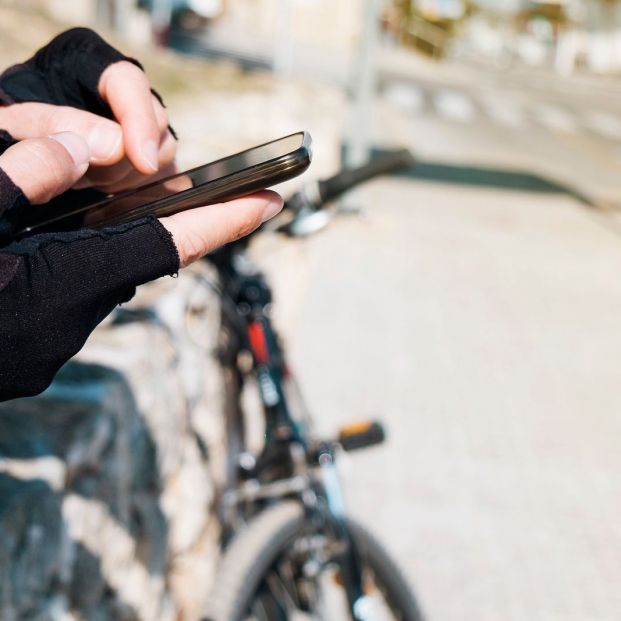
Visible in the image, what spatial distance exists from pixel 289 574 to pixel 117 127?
68.3 inches

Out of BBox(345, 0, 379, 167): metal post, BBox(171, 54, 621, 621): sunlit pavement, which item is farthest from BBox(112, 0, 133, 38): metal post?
BBox(345, 0, 379, 167): metal post

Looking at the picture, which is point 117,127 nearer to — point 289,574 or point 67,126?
point 67,126

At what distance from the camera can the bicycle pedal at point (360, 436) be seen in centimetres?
272

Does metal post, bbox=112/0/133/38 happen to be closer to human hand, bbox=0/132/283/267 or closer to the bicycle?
the bicycle

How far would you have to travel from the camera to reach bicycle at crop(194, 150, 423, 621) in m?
2.51

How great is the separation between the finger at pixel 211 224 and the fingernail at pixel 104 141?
19 cm

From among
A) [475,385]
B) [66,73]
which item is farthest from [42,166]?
[475,385]

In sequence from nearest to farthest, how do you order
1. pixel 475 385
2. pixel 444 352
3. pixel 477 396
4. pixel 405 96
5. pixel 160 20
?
pixel 477 396
pixel 475 385
pixel 444 352
pixel 405 96
pixel 160 20

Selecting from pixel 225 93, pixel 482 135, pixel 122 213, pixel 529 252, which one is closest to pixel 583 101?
pixel 482 135

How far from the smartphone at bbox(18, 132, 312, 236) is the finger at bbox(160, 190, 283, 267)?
13 millimetres

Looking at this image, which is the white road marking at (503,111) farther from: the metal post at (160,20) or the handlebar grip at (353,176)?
the handlebar grip at (353,176)

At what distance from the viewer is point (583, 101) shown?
28.5m

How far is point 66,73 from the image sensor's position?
1.45m

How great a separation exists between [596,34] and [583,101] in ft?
89.3
